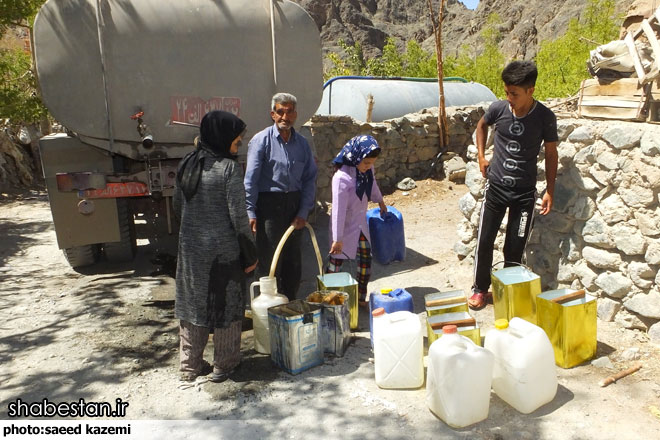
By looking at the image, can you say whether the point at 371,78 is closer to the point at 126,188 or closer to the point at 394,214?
the point at 394,214

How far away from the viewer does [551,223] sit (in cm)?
396

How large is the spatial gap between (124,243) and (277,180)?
7.92ft

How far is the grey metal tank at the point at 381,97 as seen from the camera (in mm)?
10461

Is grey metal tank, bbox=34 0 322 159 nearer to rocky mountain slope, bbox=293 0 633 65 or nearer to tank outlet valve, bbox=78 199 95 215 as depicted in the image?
tank outlet valve, bbox=78 199 95 215

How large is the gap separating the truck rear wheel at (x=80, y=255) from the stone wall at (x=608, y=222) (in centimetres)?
422

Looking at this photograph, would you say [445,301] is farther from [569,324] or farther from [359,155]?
[359,155]

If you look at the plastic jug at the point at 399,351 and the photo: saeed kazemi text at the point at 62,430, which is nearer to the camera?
the photo: saeed kazemi text at the point at 62,430

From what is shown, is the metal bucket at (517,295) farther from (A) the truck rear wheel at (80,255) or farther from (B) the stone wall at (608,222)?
(A) the truck rear wheel at (80,255)

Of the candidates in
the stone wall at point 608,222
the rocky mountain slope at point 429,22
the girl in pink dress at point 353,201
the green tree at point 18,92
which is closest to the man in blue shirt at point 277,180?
the girl in pink dress at point 353,201

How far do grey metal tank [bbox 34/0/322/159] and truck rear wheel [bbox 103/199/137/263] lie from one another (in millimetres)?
806

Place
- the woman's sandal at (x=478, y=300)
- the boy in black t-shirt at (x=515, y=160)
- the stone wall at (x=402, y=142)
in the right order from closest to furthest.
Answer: the boy in black t-shirt at (x=515, y=160) → the woman's sandal at (x=478, y=300) → the stone wall at (x=402, y=142)

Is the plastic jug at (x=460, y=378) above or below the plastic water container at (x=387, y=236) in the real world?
below

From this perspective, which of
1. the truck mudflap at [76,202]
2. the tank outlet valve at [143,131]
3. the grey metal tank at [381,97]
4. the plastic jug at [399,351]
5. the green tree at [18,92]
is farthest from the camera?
the grey metal tank at [381,97]

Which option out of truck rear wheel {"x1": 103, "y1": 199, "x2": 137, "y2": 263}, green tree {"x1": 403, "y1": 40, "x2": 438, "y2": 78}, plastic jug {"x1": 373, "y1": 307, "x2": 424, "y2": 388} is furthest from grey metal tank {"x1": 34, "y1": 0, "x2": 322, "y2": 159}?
green tree {"x1": 403, "y1": 40, "x2": 438, "y2": 78}
